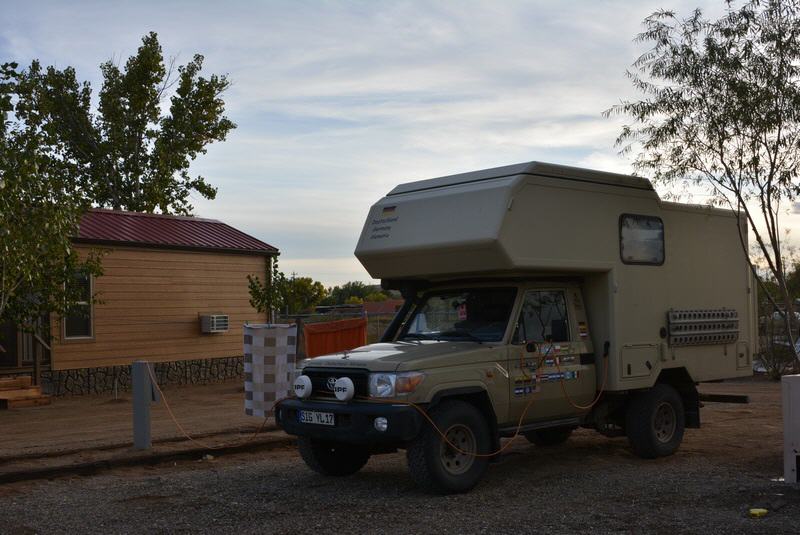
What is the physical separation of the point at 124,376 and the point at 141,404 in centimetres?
909

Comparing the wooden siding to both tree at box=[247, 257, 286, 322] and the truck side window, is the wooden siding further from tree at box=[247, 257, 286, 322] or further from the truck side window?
the truck side window

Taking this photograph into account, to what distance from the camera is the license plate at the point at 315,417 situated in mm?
8114

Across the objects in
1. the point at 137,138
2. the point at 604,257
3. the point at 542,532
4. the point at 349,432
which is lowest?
the point at 542,532

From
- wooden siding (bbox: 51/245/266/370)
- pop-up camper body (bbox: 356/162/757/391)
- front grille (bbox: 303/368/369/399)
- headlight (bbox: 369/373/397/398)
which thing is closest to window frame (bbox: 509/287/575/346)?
pop-up camper body (bbox: 356/162/757/391)

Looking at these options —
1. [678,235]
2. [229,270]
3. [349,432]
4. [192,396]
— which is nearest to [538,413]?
[349,432]

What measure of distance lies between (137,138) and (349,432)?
87.6ft

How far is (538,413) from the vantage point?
8.95 metres

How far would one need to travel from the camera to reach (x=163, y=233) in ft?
69.2

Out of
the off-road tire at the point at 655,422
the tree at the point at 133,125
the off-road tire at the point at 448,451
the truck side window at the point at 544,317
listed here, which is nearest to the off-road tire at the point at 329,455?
the off-road tire at the point at 448,451

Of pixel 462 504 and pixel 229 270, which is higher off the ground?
pixel 229 270

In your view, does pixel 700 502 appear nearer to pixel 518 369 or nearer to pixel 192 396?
pixel 518 369

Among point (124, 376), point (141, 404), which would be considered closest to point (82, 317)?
point (124, 376)

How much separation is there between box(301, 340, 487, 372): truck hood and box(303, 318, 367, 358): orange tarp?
813cm

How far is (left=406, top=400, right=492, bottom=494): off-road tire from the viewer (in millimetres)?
7879
